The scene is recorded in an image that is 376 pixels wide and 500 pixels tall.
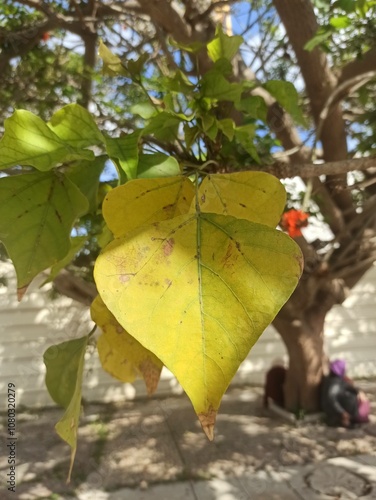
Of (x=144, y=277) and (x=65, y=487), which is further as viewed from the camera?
(x=65, y=487)

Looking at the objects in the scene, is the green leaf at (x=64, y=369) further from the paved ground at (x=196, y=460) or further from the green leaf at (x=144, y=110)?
the paved ground at (x=196, y=460)

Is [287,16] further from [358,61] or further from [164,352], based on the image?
[164,352]

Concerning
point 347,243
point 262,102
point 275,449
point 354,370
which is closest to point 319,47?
point 347,243

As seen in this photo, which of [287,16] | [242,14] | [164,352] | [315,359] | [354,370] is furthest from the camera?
[354,370]

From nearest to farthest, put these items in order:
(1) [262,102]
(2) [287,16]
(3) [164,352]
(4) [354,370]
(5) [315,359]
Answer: (3) [164,352], (1) [262,102], (2) [287,16], (5) [315,359], (4) [354,370]

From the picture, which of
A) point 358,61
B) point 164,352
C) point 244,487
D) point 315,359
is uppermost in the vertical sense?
point 358,61

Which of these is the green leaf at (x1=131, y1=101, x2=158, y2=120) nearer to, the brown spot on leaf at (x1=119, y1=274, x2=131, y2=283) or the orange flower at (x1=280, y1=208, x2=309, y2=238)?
the brown spot on leaf at (x1=119, y1=274, x2=131, y2=283)

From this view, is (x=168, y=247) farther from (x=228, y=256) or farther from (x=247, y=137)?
(x=247, y=137)

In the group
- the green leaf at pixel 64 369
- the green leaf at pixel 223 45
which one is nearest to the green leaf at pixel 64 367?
the green leaf at pixel 64 369
